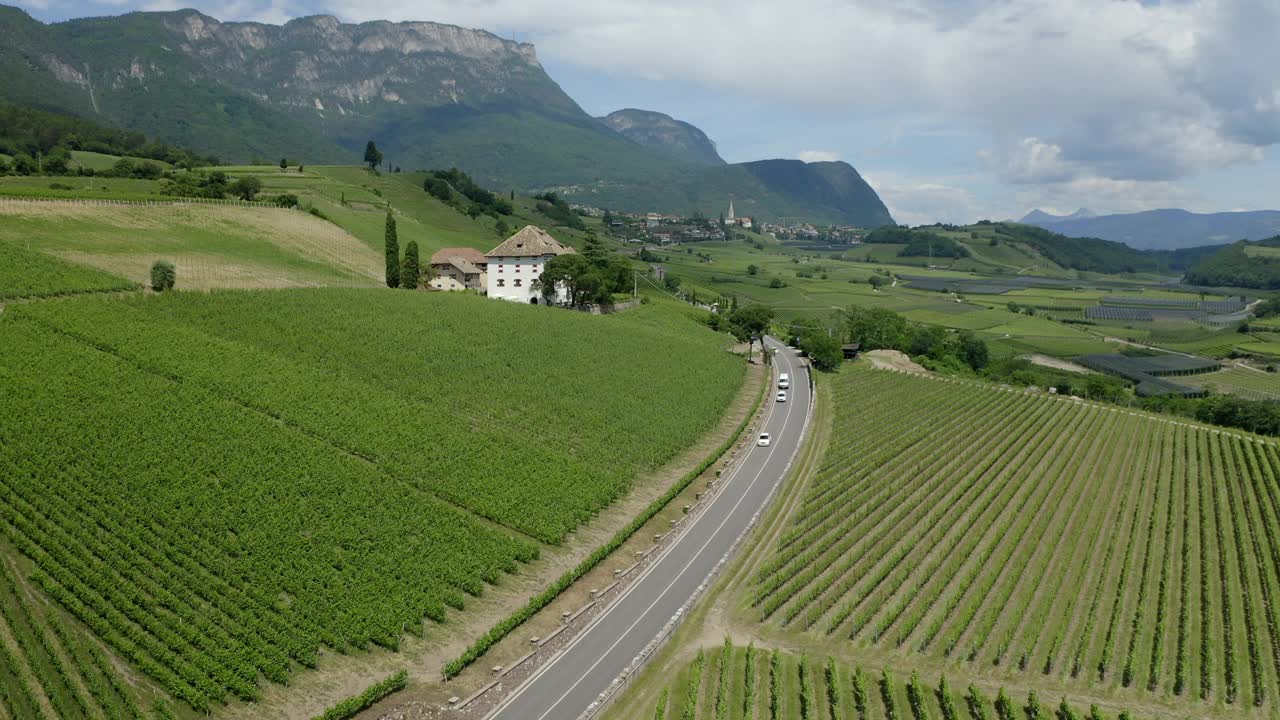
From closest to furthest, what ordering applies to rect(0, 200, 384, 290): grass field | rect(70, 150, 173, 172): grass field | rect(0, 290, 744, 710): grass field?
rect(0, 290, 744, 710): grass field
rect(0, 200, 384, 290): grass field
rect(70, 150, 173, 172): grass field

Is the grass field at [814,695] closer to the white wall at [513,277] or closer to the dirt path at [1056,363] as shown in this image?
the white wall at [513,277]

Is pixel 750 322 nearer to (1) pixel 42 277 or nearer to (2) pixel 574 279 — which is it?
(2) pixel 574 279

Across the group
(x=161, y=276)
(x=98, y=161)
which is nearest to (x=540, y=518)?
(x=161, y=276)

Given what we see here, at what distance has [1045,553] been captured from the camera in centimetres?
4647

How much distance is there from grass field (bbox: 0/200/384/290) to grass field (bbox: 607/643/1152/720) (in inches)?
2201

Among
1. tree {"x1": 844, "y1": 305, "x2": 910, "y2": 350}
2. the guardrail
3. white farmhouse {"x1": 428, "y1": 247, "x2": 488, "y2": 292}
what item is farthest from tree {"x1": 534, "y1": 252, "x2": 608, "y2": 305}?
the guardrail

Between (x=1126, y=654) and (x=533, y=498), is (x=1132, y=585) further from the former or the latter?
(x=533, y=498)

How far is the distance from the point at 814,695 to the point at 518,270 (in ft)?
244

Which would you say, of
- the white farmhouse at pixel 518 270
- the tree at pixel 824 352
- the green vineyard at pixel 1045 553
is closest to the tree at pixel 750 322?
the tree at pixel 824 352

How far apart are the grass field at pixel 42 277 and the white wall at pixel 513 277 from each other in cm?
4156

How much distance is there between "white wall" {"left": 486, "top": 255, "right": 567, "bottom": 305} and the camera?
98125 mm

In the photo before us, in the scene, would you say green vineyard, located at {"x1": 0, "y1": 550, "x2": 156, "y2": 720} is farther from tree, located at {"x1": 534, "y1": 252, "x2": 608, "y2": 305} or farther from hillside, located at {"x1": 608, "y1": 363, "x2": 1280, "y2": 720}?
tree, located at {"x1": 534, "y1": 252, "x2": 608, "y2": 305}

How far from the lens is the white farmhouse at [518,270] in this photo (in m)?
98.0

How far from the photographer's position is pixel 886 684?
3228 cm
